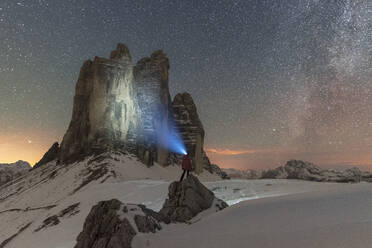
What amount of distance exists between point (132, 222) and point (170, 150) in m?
84.8

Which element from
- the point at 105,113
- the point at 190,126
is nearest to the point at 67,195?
the point at 105,113

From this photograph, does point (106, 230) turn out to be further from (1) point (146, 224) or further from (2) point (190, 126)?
(2) point (190, 126)

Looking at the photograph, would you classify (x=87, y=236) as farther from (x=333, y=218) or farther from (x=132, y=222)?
(x=333, y=218)

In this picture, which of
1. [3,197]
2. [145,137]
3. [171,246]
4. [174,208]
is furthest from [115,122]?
[171,246]

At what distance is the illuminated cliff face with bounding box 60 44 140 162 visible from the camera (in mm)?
71938

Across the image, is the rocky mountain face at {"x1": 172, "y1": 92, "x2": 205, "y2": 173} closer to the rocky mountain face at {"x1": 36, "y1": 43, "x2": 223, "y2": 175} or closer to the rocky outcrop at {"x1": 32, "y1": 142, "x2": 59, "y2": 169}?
the rocky mountain face at {"x1": 36, "y1": 43, "x2": 223, "y2": 175}

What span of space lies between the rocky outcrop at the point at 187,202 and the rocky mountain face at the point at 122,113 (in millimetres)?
59240

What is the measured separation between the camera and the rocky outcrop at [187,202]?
1079cm

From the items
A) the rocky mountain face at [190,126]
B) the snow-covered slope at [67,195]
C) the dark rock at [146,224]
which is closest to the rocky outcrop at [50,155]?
the snow-covered slope at [67,195]

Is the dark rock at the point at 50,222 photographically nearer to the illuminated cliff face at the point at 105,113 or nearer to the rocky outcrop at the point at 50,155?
the illuminated cliff face at the point at 105,113

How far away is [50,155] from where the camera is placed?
85250 mm

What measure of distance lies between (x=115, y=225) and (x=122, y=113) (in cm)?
7110

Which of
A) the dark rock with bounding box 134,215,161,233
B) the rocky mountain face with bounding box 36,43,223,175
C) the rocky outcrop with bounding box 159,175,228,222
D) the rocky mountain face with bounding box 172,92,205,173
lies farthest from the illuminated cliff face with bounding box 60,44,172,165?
the dark rock with bounding box 134,215,161,233

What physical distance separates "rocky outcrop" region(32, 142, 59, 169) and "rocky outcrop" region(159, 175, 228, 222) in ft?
274
